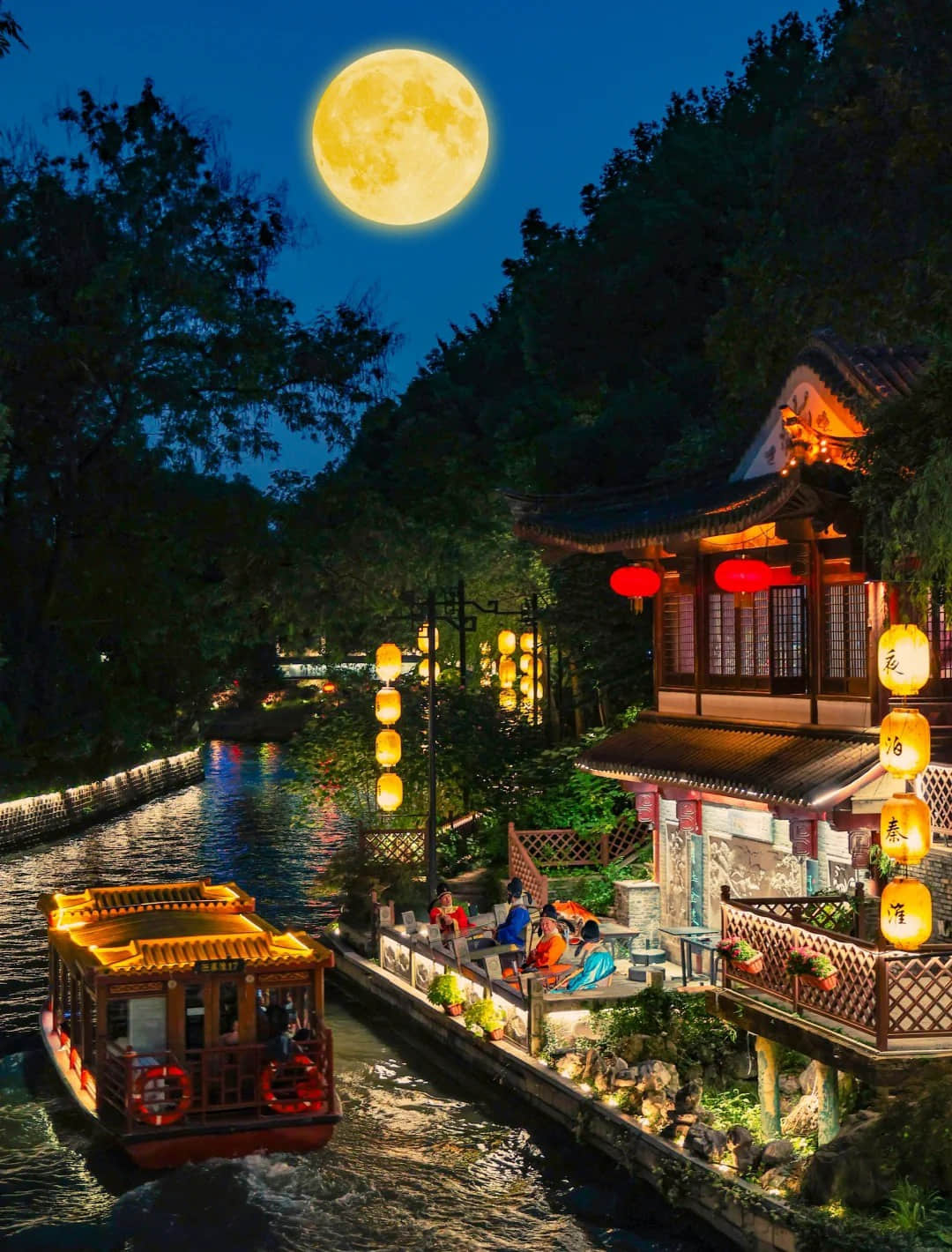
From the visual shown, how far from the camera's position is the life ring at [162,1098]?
16.6 meters

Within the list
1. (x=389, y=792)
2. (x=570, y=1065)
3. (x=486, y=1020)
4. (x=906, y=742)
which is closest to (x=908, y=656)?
(x=906, y=742)

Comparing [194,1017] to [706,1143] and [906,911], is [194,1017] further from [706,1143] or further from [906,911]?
[906,911]

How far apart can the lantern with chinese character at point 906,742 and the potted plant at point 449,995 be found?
26.7 ft

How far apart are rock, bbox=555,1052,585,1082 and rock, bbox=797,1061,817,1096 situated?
308cm

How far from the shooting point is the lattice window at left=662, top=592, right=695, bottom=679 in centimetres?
2365

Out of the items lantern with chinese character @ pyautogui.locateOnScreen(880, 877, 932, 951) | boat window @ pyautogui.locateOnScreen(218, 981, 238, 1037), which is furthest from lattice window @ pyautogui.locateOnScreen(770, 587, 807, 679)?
boat window @ pyautogui.locateOnScreen(218, 981, 238, 1037)

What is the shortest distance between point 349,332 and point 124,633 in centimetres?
756

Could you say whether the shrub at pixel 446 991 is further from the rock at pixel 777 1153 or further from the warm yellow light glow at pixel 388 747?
the rock at pixel 777 1153

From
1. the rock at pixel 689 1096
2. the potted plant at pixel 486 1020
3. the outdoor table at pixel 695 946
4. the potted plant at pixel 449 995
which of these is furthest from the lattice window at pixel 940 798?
the potted plant at pixel 449 995

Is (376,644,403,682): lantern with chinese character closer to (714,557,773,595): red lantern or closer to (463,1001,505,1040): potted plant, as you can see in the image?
(463,1001,505,1040): potted plant

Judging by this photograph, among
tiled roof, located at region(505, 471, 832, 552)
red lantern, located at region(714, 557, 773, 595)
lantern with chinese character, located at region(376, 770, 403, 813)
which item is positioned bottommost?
lantern with chinese character, located at region(376, 770, 403, 813)

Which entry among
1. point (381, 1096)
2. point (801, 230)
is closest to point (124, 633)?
point (381, 1096)

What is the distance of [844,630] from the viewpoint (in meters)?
19.8

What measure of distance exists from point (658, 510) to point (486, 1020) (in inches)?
312
